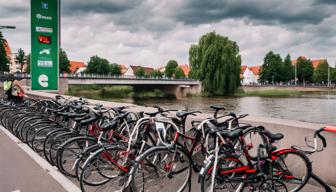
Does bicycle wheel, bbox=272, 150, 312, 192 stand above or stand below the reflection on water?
above

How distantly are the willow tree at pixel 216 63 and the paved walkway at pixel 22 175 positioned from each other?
35.2m

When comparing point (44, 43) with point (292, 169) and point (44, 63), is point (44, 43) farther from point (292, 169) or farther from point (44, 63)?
point (292, 169)

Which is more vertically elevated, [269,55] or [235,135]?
[269,55]

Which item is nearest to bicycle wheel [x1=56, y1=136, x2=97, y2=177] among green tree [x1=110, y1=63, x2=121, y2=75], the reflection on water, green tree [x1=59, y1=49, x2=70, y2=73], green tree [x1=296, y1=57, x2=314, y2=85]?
the reflection on water

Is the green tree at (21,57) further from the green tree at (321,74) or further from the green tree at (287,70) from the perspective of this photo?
the green tree at (321,74)

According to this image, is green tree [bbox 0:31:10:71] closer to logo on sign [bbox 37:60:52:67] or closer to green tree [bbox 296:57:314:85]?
logo on sign [bbox 37:60:52:67]

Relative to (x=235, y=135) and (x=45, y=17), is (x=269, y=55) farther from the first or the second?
(x=235, y=135)

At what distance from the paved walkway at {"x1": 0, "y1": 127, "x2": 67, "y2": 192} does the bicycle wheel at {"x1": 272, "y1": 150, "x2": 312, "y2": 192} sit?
2469 mm

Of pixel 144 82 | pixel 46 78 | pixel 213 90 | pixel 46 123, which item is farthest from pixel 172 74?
pixel 46 123

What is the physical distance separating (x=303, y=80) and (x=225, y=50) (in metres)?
51.5

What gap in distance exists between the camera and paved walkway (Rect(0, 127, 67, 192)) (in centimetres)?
441

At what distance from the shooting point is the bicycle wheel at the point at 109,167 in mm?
3699

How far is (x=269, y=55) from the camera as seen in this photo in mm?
79625

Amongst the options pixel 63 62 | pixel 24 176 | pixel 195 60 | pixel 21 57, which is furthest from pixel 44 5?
pixel 21 57
